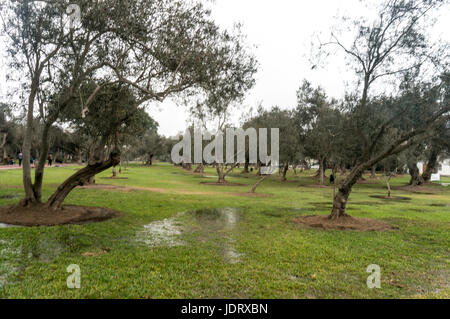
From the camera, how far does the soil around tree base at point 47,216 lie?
11080mm

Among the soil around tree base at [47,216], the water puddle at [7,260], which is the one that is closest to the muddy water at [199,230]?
the soil around tree base at [47,216]

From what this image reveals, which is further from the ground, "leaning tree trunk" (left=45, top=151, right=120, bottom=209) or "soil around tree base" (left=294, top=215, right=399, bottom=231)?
"leaning tree trunk" (left=45, top=151, right=120, bottom=209)

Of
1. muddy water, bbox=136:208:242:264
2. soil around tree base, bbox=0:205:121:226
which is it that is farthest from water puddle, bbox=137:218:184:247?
soil around tree base, bbox=0:205:121:226

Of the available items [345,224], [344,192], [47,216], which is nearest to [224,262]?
[345,224]

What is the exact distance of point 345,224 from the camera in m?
12.7

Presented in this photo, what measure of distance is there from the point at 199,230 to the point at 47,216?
6.25m

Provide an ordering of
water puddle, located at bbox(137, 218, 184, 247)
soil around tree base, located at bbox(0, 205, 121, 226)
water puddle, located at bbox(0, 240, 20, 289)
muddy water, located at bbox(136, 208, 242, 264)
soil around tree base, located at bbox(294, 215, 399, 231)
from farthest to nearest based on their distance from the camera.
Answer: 1. soil around tree base, located at bbox(294, 215, 399, 231)
2. soil around tree base, located at bbox(0, 205, 121, 226)
3. water puddle, located at bbox(137, 218, 184, 247)
4. muddy water, located at bbox(136, 208, 242, 264)
5. water puddle, located at bbox(0, 240, 20, 289)

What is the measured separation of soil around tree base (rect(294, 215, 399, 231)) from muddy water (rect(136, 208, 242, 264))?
339 cm

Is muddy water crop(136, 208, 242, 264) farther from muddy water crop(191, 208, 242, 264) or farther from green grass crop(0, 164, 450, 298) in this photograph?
green grass crop(0, 164, 450, 298)

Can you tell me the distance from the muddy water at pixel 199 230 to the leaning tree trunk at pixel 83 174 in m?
3.12

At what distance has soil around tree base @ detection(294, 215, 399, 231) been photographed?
12.4 meters

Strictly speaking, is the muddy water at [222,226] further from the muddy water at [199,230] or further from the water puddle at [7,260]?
the water puddle at [7,260]
